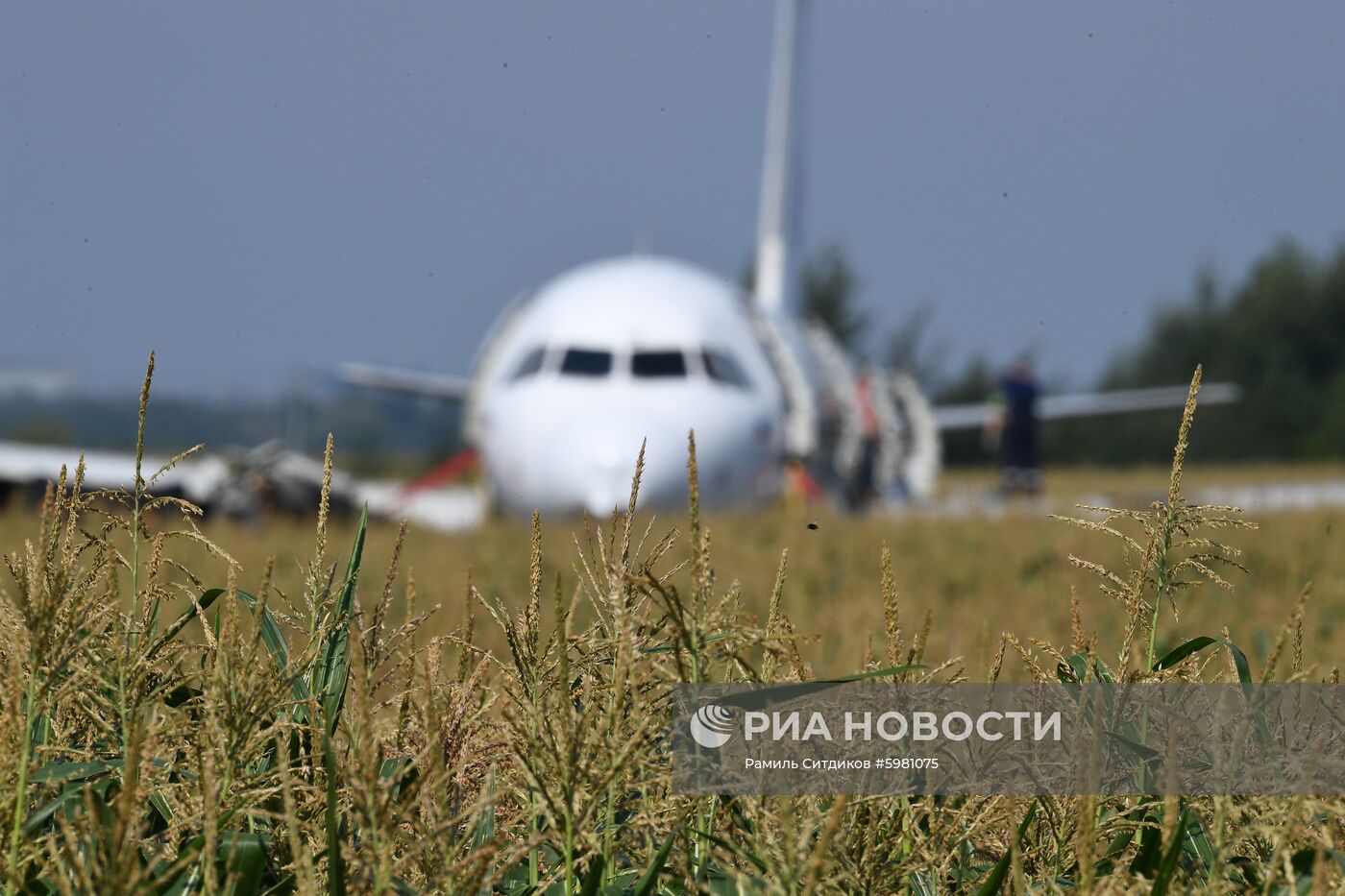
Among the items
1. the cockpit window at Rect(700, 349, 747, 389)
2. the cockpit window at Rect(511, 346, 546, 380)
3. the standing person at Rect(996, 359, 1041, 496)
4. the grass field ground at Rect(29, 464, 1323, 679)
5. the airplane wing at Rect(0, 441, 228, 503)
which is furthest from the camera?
the airplane wing at Rect(0, 441, 228, 503)

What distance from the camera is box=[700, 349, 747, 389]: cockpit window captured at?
1170 centimetres

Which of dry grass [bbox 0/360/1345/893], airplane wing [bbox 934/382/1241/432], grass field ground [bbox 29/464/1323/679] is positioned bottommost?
grass field ground [bbox 29/464/1323/679]

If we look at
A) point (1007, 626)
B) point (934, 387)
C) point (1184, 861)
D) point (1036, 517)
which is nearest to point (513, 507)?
point (1036, 517)

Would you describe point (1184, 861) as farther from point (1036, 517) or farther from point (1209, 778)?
point (1036, 517)

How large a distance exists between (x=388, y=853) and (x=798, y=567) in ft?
19.3

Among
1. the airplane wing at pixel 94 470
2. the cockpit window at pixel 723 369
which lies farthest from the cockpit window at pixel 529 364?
the airplane wing at pixel 94 470

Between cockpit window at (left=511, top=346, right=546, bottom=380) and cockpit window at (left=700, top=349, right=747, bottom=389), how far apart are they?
1318 millimetres

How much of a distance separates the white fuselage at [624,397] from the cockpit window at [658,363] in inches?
0.4

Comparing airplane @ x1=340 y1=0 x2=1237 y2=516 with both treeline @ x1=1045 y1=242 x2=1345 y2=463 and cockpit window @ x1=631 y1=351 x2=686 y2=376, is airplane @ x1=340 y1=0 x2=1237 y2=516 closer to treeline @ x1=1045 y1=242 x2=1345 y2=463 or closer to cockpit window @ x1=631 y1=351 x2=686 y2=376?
cockpit window @ x1=631 y1=351 x2=686 y2=376

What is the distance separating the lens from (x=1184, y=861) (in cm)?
139

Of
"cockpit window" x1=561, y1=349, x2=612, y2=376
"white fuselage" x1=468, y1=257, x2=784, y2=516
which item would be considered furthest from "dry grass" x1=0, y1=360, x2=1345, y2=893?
"cockpit window" x1=561, y1=349, x2=612, y2=376

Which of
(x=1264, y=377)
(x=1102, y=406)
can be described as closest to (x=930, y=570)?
(x=1102, y=406)

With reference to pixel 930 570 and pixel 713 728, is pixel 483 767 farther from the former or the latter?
pixel 930 570

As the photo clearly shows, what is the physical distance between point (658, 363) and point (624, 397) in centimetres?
77
